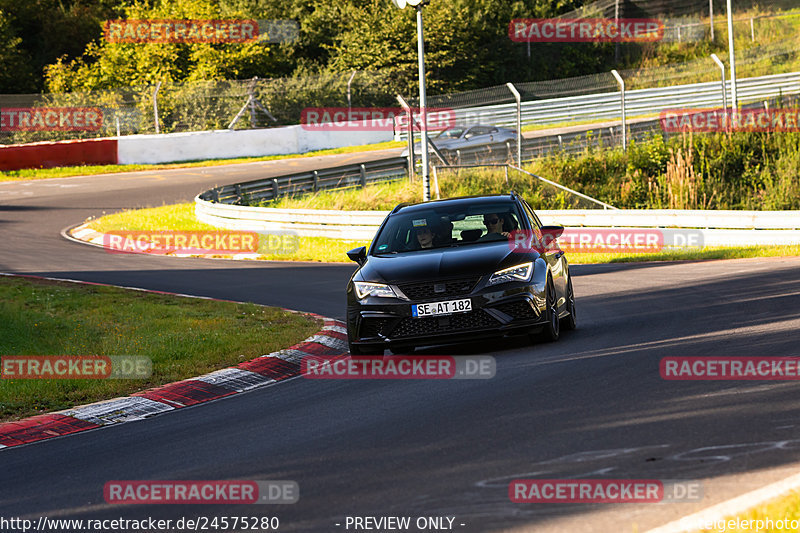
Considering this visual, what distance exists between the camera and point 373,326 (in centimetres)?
997

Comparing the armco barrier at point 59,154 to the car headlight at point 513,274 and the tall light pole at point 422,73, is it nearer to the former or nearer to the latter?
the tall light pole at point 422,73

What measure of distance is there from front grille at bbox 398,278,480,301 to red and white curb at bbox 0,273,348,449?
1.48 meters

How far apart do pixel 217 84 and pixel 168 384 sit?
38.2 meters

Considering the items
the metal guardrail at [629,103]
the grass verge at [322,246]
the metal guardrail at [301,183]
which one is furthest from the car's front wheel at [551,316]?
the metal guardrail at [629,103]

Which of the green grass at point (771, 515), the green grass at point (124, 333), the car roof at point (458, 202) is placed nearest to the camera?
the green grass at point (771, 515)

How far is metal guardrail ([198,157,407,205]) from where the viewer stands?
30312mm

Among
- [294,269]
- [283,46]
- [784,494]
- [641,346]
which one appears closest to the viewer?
[784,494]

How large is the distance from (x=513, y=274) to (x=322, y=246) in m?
14.5

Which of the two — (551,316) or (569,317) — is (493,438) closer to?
(551,316)

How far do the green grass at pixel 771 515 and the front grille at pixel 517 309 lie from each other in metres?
5.27

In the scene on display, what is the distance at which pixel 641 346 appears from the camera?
9570 millimetres

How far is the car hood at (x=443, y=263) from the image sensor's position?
9.90 metres

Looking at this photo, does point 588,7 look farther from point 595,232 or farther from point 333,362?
point 333,362

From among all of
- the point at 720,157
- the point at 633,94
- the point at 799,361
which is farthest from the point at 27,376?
the point at 633,94
